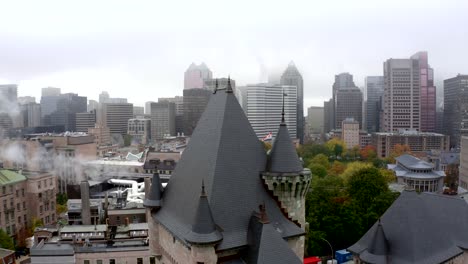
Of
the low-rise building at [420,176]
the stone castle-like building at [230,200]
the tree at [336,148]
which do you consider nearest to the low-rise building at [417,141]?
the tree at [336,148]

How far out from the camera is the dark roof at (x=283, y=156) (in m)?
20.0

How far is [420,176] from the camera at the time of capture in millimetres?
85188

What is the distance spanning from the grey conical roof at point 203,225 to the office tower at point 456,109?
14910cm

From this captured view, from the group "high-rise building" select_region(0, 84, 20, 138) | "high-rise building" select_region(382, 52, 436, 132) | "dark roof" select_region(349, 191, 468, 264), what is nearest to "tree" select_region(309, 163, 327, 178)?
"dark roof" select_region(349, 191, 468, 264)

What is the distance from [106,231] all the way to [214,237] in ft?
107

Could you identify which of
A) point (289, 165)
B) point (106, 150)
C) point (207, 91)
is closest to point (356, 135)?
point (207, 91)

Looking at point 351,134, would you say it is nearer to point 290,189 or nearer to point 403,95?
point 403,95

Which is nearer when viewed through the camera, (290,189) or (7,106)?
(290,189)

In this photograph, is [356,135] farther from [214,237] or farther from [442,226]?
[214,237]

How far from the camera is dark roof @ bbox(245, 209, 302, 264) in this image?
54.2ft

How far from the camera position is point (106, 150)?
12775 centimetres

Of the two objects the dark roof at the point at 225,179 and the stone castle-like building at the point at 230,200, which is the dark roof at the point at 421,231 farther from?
the dark roof at the point at 225,179

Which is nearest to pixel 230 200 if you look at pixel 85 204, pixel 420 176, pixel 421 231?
pixel 421 231

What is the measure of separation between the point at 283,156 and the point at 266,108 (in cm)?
15035
